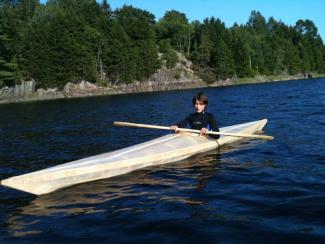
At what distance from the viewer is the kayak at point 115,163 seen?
8852mm

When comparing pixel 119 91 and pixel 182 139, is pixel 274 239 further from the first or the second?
pixel 119 91

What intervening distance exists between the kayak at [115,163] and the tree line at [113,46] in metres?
67.8

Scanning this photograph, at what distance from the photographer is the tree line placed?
7988 cm

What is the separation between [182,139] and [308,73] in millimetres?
138556

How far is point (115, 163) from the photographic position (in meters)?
10.3

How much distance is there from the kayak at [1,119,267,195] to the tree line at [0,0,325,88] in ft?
223

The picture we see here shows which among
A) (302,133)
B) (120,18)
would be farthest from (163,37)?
(302,133)

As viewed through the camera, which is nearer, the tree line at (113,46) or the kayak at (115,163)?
the kayak at (115,163)

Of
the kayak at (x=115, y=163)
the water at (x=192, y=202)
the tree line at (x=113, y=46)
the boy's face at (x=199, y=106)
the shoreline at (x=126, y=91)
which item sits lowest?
the water at (x=192, y=202)

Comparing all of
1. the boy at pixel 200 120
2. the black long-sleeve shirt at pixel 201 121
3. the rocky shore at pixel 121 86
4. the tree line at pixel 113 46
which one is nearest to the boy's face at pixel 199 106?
the boy at pixel 200 120

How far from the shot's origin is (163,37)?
390 ft

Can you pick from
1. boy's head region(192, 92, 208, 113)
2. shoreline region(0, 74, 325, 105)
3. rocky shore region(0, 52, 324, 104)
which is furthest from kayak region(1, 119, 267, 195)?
rocky shore region(0, 52, 324, 104)

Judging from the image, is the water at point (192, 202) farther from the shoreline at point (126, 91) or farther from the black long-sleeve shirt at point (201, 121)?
the shoreline at point (126, 91)

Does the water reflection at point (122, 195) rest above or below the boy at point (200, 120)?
below
